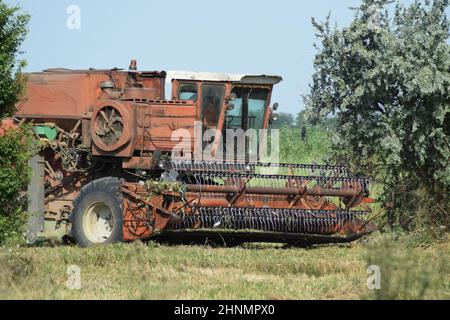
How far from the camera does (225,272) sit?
36.1ft

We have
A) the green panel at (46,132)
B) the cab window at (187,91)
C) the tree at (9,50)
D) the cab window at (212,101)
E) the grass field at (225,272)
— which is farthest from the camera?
the green panel at (46,132)

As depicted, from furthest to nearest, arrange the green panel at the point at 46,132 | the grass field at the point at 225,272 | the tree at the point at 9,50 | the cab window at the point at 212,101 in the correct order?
the green panel at the point at 46,132 → the cab window at the point at 212,101 → the tree at the point at 9,50 → the grass field at the point at 225,272

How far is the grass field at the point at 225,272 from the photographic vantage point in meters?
7.89

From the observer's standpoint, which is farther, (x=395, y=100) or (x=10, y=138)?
(x=395, y=100)

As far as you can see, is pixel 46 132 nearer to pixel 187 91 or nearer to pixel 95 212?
pixel 95 212

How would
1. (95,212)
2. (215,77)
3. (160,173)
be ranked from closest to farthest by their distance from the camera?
1. (95,212)
2. (160,173)
3. (215,77)

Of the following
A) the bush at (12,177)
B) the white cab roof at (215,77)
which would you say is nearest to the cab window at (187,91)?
the white cab roof at (215,77)

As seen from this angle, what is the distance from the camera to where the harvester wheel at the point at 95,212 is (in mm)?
13812

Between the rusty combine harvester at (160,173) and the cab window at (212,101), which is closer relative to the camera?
the rusty combine harvester at (160,173)

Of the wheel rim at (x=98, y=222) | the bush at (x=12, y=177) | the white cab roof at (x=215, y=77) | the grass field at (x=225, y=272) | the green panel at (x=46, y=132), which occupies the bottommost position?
the grass field at (x=225, y=272)

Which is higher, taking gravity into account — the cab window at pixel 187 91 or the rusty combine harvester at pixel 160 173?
the cab window at pixel 187 91

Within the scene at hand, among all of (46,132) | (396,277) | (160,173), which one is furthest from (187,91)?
(396,277)

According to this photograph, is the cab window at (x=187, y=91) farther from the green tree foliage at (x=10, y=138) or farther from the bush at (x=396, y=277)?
the bush at (x=396, y=277)

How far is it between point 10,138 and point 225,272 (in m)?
3.07
